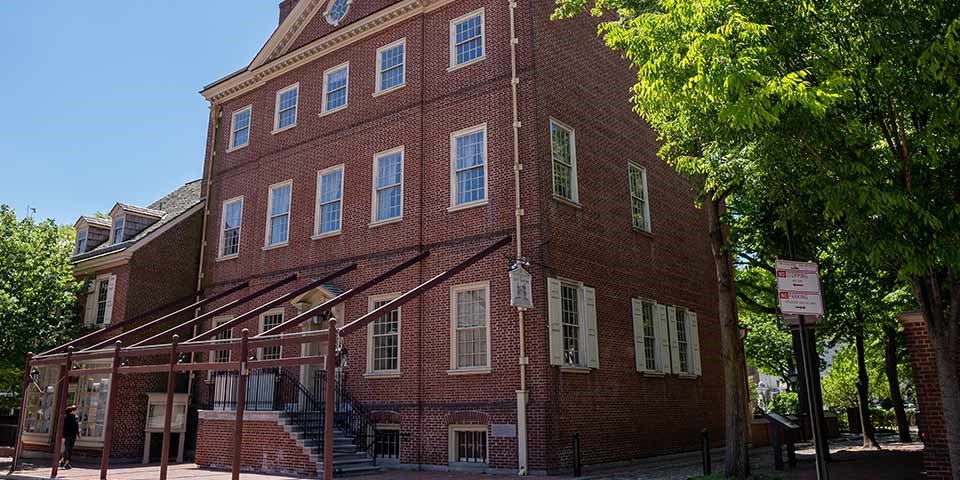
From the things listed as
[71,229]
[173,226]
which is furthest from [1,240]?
[71,229]

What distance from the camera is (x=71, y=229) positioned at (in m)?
38.1

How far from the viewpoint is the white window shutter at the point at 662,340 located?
19.0 meters

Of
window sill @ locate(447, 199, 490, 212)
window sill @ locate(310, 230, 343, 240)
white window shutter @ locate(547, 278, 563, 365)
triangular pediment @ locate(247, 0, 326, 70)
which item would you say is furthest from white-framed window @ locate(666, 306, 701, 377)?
triangular pediment @ locate(247, 0, 326, 70)

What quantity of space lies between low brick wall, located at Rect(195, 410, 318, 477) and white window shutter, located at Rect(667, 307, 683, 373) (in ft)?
33.7

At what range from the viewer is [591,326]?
1633 centimetres

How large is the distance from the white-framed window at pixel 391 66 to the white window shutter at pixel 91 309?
13.0 metres

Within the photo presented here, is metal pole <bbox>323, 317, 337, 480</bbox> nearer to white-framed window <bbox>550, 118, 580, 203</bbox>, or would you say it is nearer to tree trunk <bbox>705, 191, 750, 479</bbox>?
white-framed window <bbox>550, 118, 580, 203</bbox>

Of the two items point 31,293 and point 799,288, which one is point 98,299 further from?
point 799,288

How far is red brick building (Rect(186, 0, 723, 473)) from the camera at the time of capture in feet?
50.6

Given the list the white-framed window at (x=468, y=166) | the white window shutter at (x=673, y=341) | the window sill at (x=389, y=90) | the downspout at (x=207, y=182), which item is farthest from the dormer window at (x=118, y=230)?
A: the white window shutter at (x=673, y=341)

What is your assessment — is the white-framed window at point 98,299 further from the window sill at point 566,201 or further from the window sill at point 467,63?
the window sill at point 566,201

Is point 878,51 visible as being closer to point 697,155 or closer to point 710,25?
point 710,25

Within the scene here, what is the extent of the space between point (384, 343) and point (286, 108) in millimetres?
9173

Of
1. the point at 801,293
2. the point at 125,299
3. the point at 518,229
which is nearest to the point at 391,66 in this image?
the point at 518,229
